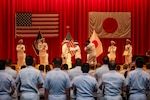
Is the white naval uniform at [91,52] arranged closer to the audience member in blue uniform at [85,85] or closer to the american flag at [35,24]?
the american flag at [35,24]

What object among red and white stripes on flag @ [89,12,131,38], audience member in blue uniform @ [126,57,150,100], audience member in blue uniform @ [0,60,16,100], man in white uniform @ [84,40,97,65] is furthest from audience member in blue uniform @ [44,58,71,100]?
red and white stripes on flag @ [89,12,131,38]

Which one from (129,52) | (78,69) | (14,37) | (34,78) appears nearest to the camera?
(34,78)

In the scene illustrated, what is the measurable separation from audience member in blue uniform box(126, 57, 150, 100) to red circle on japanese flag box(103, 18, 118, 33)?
13.3 meters

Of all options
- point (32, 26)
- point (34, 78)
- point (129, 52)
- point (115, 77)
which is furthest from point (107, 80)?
point (32, 26)

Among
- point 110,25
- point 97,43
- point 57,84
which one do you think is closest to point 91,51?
point 97,43

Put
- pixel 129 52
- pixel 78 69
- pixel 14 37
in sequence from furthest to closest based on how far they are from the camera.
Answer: pixel 14 37
pixel 129 52
pixel 78 69

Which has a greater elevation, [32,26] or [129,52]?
[32,26]

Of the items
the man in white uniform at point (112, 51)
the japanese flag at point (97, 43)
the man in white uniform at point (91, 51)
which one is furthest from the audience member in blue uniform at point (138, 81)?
the man in white uniform at point (112, 51)

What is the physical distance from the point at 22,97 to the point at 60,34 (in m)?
14.0

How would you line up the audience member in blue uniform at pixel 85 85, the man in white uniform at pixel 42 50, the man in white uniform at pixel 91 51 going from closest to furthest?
the audience member in blue uniform at pixel 85 85, the man in white uniform at pixel 91 51, the man in white uniform at pixel 42 50

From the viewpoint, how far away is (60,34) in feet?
71.7

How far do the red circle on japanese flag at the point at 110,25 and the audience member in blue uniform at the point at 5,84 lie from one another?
45.7 feet

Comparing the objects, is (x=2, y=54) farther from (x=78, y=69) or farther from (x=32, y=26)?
(x=78, y=69)

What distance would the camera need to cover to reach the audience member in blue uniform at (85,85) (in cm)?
777
